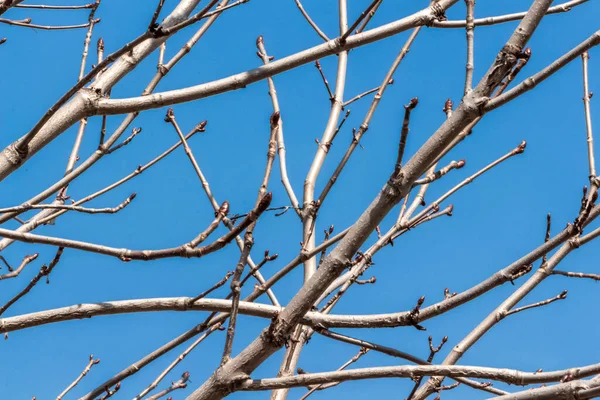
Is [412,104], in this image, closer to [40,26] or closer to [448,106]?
[448,106]

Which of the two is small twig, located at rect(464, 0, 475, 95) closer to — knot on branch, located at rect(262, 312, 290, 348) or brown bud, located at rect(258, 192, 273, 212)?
brown bud, located at rect(258, 192, 273, 212)

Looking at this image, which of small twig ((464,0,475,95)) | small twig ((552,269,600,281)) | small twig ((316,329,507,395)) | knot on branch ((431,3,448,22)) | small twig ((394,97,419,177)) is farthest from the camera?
small twig ((552,269,600,281))

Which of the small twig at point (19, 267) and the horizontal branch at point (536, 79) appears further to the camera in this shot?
the small twig at point (19, 267)

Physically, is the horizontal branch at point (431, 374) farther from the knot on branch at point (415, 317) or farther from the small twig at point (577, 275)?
the small twig at point (577, 275)

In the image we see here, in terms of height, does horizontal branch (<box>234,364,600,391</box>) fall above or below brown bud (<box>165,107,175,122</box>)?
below

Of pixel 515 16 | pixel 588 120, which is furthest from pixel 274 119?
pixel 588 120

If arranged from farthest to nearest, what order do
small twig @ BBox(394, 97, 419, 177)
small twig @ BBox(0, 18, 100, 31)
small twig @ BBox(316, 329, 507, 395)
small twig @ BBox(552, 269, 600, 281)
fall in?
small twig @ BBox(0, 18, 100, 31) → small twig @ BBox(552, 269, 600, 281) → small twig @ BBox(316, 329, 507, 395) → small twig @ BBox(394, 97, 419, 177)

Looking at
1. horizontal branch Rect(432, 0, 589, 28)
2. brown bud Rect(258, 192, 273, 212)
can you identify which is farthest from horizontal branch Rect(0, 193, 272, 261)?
horizontal branch Rect(432, 0, 589, 28)

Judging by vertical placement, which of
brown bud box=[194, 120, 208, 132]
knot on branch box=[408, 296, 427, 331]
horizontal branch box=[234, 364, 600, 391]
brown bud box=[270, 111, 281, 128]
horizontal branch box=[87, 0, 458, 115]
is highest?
brown bud box=[194, 120, 208, 132]

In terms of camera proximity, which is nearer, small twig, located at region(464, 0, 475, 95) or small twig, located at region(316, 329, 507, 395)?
small twig, located at region(464, 0, 475, 95)

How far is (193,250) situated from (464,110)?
886 mm

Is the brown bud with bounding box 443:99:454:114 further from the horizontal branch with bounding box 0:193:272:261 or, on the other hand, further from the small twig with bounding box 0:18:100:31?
the small twig with bounding box 0:18:100:31

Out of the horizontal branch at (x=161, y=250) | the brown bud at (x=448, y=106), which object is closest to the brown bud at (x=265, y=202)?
the horizontal branch at (x=161, y=250)

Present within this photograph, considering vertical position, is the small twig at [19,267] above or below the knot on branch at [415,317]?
above
